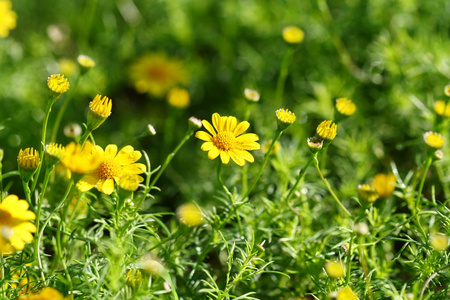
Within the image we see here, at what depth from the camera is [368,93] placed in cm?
207

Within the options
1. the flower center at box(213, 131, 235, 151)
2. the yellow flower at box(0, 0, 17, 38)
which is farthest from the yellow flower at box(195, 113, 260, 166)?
the yellow flower at box(0, 0, 17, 38)

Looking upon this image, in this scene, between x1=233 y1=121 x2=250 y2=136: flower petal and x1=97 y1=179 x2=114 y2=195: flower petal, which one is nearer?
x1=97 y1=179 x2=114 y2=195: flower petal

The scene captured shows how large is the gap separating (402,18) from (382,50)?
0.69ft

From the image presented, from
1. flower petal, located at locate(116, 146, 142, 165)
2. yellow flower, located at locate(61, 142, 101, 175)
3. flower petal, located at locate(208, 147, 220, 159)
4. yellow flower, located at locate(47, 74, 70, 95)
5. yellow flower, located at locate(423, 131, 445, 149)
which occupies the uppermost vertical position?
yellow flower, located at locate(47, 74, 70, 95)

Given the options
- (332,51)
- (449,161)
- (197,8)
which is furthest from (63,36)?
(449,161)

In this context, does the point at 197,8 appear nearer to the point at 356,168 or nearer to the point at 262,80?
the point at 262,80

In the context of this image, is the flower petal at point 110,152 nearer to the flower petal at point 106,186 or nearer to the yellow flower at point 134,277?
the flower petal at point 106,186

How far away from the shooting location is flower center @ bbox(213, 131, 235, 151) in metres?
1.22

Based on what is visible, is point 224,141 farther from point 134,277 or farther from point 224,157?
point 134,277

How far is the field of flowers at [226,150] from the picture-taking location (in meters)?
1.15

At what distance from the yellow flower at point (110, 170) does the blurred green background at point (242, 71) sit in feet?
1.73

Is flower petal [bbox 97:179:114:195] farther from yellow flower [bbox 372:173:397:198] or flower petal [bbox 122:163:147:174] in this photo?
yellow flower [bbox 372:173:397:198]

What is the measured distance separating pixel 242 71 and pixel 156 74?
406mm

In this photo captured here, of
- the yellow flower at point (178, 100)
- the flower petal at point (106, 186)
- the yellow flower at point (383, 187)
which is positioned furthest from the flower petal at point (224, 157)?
the yellow flower at point (178, 100)
